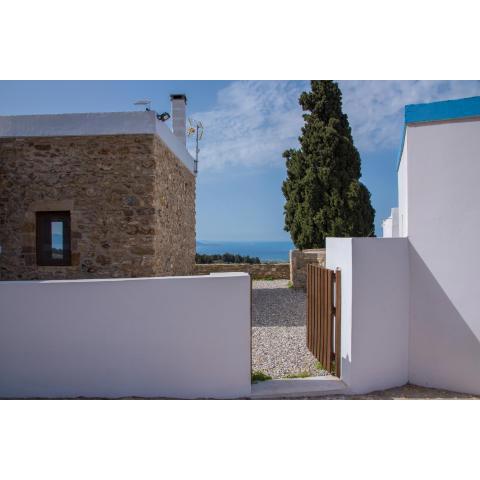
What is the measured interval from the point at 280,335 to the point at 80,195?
471 cm

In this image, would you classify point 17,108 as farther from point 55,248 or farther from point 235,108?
point 235,108

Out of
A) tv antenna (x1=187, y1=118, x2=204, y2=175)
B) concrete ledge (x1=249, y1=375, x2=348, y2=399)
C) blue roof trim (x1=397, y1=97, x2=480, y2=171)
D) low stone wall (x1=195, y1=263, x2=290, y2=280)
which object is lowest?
concrete ledge (x1=249, y1=375, x2=348, y2=399)

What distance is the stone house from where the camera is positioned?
719cm

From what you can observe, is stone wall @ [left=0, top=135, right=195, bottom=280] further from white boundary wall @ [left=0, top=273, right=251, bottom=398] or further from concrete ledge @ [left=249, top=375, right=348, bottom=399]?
concrete ledge @ [left=249, top=375, right=348, bottom=399]

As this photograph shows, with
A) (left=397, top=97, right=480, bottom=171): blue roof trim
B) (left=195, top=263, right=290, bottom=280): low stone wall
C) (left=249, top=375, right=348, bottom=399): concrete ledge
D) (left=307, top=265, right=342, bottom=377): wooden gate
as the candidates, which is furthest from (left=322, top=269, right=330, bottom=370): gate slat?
(left=195, top=263, right=290, bottom=280): low stone wall

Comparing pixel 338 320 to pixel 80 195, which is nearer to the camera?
pixel 338 320

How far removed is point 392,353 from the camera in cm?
493

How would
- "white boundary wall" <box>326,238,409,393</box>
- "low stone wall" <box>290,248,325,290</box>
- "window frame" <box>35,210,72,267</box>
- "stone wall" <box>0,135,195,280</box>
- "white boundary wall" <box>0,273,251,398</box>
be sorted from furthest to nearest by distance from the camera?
"low stone wall" <box>290,248,325,290</box> → "window frame" <box>35,210,72,267</box> → "stone wall" <box>0,135,195,280</box> → "white boundary wall" <box>326,238,409,393</box> → "white boundary wall" <box>0,273,251,398</box>

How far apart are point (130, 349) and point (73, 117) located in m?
5.05

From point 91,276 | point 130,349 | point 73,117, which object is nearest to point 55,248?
point 91,276

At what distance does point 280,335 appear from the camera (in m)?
7.46

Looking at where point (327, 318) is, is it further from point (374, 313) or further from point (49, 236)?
point (49, 236)

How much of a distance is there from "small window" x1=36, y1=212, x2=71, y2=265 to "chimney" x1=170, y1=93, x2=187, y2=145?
4263 millimetres

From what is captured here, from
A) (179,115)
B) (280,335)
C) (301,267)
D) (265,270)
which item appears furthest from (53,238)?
(265,270)
